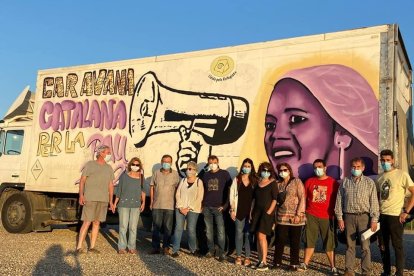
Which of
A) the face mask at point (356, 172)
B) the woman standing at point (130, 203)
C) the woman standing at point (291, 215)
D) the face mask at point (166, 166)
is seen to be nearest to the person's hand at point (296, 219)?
the woman standing at point (291, 215)

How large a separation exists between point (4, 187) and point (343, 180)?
797 centimetres

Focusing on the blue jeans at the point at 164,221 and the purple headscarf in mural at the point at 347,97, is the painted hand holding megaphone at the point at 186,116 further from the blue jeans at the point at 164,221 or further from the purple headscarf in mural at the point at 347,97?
the purple headscarf in mural at the point at 347,97

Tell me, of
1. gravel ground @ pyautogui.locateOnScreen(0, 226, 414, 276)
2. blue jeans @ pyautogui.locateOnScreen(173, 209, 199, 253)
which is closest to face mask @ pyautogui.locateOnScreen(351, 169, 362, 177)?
gravel ground @ pyautogui.locateOnScreen(0, 226, 414, 276)

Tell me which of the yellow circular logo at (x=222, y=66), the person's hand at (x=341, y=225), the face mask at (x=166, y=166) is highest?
the yellow circular logo at (x=222, y=66)

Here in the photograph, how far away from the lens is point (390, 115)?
7.25m

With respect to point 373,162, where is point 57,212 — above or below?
below

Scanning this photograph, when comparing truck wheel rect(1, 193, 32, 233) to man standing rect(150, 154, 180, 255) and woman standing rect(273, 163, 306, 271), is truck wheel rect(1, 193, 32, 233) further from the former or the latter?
woman standing rect(273, 163, 306, 271)

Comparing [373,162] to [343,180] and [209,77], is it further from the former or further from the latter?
[209,77]

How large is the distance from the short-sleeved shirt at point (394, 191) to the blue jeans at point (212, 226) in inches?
104

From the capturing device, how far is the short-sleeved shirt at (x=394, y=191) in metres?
6.84

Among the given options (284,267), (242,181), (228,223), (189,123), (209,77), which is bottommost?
(284,267)

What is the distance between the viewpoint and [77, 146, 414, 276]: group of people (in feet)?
22.6

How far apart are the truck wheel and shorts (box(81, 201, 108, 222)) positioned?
2977mm

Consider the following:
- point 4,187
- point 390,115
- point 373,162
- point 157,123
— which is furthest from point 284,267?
point 4,187
